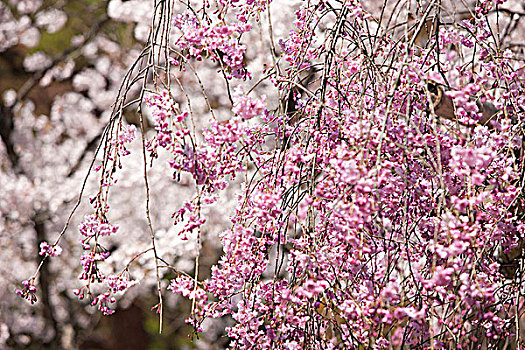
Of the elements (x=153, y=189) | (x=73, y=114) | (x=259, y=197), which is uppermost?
(x=73, y=114)

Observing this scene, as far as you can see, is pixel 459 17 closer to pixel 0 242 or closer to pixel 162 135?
pixel 162 135

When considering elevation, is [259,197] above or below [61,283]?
below

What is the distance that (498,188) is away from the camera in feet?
4.76

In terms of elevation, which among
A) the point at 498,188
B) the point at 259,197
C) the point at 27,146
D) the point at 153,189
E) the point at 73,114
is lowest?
the point at 259,197

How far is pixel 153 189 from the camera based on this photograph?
17.2 feet

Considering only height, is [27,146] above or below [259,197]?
above

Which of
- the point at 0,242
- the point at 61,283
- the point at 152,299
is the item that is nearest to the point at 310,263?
the point at 0,242

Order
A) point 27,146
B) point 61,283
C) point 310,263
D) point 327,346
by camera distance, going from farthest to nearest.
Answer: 1. point 61,283
2. point 27,146
3. point 327,346
4. point 310,263

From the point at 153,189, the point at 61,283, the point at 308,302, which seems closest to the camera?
the point at 308,302

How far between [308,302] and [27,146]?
4.83 meters

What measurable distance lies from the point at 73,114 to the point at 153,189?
126 centimetres

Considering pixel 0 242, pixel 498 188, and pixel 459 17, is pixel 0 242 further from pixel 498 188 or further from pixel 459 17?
pixel 498 188

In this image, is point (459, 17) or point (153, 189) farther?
point (153, 189)

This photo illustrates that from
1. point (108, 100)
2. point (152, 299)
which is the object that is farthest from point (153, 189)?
point (152, 299)
